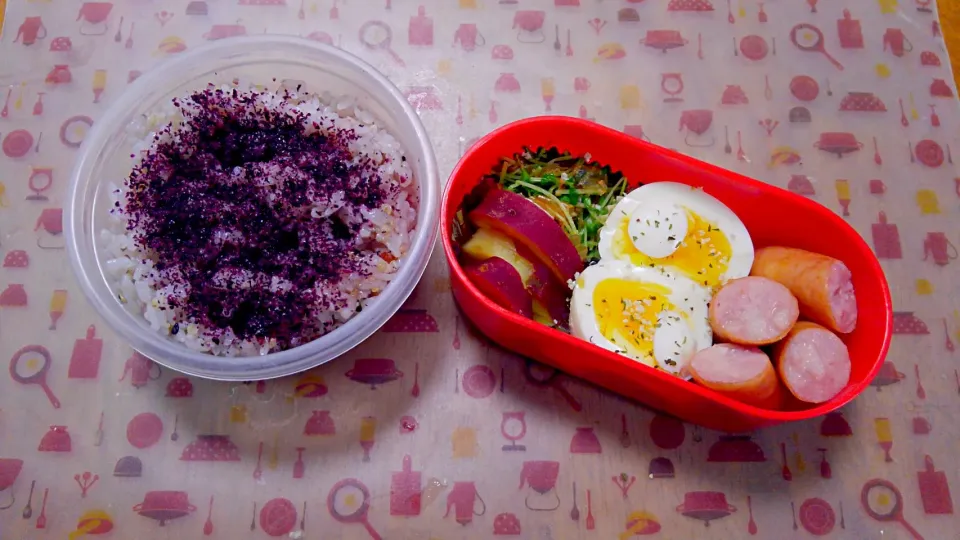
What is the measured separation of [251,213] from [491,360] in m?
0.56

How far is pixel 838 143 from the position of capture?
64.1 inches

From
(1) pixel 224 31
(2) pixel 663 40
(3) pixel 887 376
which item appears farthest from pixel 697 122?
(1) pixel 224 31

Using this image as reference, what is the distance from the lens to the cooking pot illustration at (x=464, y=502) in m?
1.35

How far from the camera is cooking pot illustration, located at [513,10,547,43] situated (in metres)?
1.68

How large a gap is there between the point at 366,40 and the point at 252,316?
761mm

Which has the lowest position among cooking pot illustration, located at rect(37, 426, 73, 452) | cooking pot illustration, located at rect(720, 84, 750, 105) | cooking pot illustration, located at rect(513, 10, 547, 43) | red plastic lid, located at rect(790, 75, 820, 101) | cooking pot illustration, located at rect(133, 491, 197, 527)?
cooking pot illustration, located at rect(133, 491, 197, 527)

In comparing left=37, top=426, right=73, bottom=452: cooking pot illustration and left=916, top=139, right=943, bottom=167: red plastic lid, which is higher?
left=37, top=426, right=73, bottom=452: cooking pot illustration

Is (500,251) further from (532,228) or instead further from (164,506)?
(164,506)

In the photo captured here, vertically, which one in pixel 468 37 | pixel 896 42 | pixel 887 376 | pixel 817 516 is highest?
pixel 468 37

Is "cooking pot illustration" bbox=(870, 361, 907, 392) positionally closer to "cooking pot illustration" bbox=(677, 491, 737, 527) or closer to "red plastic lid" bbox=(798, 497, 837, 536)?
"red plastic lid" bbox=(798, 497, 837, 536)

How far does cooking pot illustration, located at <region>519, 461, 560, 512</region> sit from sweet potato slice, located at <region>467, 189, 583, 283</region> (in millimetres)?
370

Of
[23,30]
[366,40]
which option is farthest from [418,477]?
[23,30]

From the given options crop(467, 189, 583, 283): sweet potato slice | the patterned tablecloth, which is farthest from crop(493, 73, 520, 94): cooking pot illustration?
crop(467, 189, 583, 283): sweet potato slice

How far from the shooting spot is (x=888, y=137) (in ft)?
5.38
